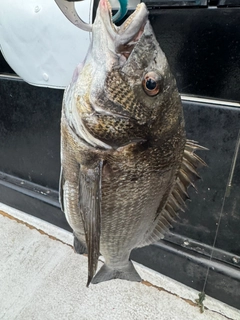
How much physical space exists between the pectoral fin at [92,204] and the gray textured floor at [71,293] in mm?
1020

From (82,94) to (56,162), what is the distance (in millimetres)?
1431

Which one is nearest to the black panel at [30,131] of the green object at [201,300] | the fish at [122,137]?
the fish at [122,137]

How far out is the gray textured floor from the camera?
5.97 feet

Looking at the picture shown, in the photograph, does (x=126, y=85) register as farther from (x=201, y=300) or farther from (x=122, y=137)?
(x=201, y=300)

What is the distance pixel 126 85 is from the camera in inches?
32.9

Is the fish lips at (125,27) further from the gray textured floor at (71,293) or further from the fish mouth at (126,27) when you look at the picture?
the gray textured floor at (71,293)

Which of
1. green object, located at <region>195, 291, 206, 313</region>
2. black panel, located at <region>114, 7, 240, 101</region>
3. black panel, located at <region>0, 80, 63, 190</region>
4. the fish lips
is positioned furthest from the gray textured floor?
the fish lips

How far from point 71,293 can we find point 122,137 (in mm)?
1407

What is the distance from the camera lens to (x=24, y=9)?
Result: 1.19 metres

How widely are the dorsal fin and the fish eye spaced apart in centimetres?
28

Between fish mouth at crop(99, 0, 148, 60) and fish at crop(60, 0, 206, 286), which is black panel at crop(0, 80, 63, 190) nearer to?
fish at crop(60, 0, 206, 286)

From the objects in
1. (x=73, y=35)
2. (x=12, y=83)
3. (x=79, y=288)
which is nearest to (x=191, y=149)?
(x=73, y=35)

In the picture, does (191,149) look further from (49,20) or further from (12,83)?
(12,83)

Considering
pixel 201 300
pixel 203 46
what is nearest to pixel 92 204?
pixel 203 46
